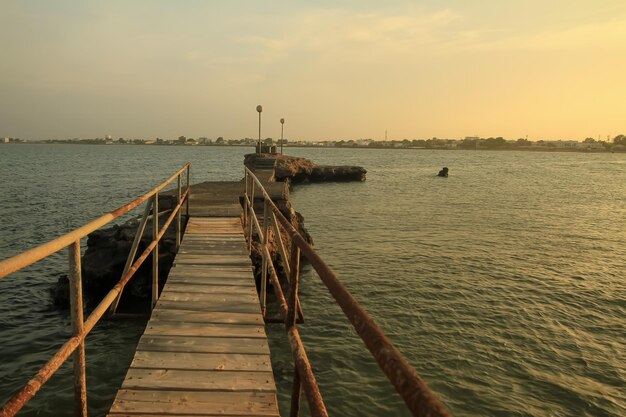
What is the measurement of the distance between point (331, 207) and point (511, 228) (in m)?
9.55

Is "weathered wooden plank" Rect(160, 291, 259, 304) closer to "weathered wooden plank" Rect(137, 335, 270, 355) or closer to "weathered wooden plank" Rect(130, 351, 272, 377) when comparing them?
"weathered wooden plank" Rect(137, 335, 270, 355)

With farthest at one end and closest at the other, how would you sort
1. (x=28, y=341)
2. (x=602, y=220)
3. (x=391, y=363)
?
(x=602, y=220) → (x=28, y=341) → (x=391, y=363)

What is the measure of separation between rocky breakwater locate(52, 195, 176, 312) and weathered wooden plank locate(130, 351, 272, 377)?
5.54 metres

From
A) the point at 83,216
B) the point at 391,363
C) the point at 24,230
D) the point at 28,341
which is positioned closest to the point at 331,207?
the point at 83,216

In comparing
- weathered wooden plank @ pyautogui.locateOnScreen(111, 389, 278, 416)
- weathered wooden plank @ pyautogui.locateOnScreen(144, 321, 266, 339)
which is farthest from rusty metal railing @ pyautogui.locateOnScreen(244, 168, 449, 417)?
weathered wooden plank @ pyautogui.locateOnScreen(144, 321, 266, 339)

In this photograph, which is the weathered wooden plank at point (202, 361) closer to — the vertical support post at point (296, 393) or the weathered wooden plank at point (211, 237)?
the vertical support post at point (296, 393)

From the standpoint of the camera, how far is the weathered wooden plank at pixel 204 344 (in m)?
4.23

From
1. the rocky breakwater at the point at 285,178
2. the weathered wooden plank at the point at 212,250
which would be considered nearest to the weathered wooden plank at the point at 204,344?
the weathered wooden plank at the point at 212,250

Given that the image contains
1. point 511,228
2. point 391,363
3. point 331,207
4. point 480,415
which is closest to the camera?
point 391,363

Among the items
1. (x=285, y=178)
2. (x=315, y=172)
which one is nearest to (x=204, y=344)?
(x=285, y=178)

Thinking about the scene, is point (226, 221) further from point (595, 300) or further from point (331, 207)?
point (331, 207)

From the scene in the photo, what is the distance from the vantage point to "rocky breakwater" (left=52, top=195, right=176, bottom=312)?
950cm

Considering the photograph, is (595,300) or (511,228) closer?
(595,300)

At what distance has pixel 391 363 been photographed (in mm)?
1319
